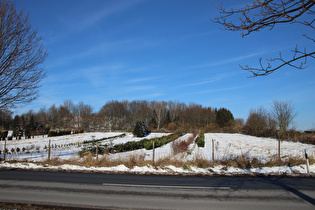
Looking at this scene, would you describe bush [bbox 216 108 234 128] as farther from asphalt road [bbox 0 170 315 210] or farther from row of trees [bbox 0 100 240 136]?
asphalt road [bbox 0 170 315 210]

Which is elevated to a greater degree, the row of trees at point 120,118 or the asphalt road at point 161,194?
the row of trees at point 120,118

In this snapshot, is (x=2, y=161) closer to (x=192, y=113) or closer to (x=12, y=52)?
(x=12, y=52)

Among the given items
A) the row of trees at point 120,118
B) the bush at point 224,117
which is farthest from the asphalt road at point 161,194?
the bush at point 224,117

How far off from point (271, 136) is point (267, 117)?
531 centimetres

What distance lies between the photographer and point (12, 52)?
34.5ft

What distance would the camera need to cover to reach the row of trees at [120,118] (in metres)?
68.0

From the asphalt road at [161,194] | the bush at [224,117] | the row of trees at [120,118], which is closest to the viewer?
the asphalt road at [161,194]

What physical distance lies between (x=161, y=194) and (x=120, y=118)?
77.8 metres

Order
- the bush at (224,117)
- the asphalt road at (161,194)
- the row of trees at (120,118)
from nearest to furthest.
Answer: the asphalt road at (161,194) → the row of trees at (120,118) → the bush at (224,117)

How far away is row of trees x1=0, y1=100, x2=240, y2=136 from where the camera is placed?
6800 cm

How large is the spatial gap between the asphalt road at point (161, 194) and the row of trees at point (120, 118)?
5365 cm

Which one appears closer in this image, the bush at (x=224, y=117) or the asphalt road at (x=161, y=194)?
the asphalt road at (x=161, y=194)

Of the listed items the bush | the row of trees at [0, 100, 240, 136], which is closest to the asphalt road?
the row of trees at [0, 100, 240, 136]

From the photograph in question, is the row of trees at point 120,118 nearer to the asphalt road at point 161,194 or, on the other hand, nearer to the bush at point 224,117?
the bush at point 224,117
